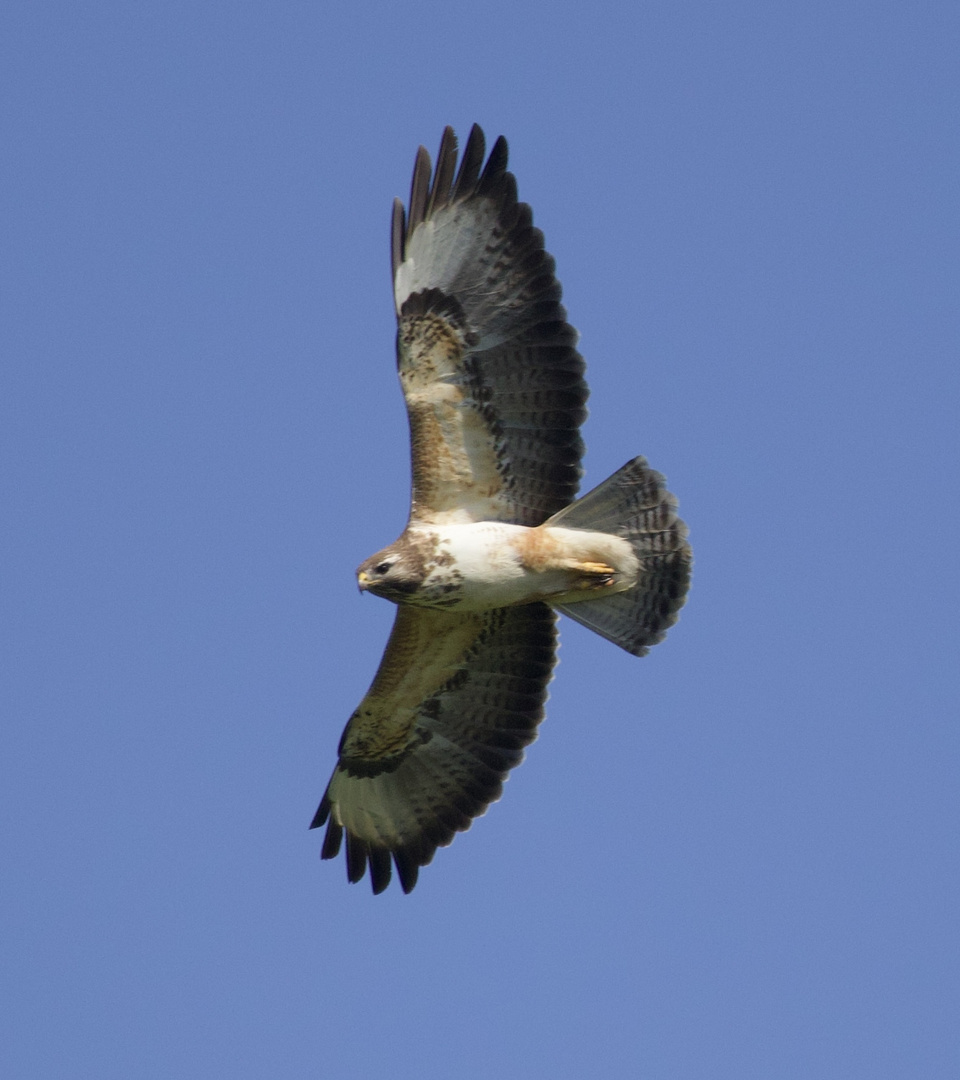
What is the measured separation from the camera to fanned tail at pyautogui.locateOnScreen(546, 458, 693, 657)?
450 inches

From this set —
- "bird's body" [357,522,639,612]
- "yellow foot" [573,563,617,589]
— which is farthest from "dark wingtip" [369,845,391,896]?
"yellow foot" [573,563,617,589]

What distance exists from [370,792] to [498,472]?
8.45ft

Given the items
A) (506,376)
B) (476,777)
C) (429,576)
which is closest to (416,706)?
(476,777)

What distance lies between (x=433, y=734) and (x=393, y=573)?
70.8 inches

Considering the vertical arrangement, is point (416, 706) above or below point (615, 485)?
below

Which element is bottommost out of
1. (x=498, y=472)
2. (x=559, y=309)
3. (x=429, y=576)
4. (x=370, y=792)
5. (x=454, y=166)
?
(x=370, y=792)

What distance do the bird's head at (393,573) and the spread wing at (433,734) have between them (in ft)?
2.69

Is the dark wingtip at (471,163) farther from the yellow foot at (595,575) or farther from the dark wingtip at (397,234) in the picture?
the yellow foot at (595,575)

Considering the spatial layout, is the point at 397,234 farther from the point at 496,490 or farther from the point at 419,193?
the point at 496,490

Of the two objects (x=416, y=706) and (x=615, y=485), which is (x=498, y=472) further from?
(x=416, y=706)

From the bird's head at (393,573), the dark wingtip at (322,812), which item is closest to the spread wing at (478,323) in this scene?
the bird's head at (393,573)

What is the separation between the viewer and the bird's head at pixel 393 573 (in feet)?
35.9

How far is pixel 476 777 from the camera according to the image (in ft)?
40.4

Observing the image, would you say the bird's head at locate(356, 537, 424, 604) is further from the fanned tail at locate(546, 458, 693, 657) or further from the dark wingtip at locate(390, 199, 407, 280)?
the dark wingtip at locate(390, 199, 407, 280)
